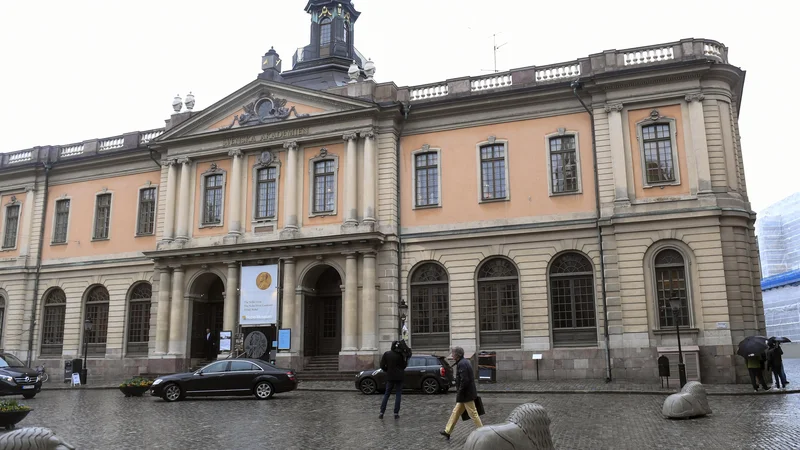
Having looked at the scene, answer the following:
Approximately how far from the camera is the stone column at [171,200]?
1238 inches

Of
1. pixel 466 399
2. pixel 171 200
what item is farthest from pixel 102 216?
pixel 466 399

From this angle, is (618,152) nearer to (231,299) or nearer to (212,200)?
(231,299)

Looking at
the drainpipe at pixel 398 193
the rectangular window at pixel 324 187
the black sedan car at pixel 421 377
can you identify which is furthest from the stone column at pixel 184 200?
the black sedan car at pixel 421 377

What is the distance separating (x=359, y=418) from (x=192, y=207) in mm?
19188

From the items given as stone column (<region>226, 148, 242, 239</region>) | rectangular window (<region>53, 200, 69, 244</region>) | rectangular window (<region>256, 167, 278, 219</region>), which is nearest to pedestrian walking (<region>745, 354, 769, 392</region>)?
rectangular window (<region>256, 167, 278, 219</region>)

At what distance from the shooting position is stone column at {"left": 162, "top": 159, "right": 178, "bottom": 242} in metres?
31.4

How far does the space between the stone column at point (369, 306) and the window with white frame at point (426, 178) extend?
336 centimetres

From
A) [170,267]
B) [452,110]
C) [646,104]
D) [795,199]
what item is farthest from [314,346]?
[795,199]

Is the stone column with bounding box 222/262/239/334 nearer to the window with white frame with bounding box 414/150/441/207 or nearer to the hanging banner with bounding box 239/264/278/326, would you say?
the hanging banner with bounding box 239/264/278/326

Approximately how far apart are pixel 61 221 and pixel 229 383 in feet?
68.9

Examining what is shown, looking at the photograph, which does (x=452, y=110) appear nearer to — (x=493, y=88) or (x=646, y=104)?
(x=493, y=88)

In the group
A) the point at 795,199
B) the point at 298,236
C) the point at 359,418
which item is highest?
the point at 795,199

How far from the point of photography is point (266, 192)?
3061 cm

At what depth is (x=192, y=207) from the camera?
31.6m
